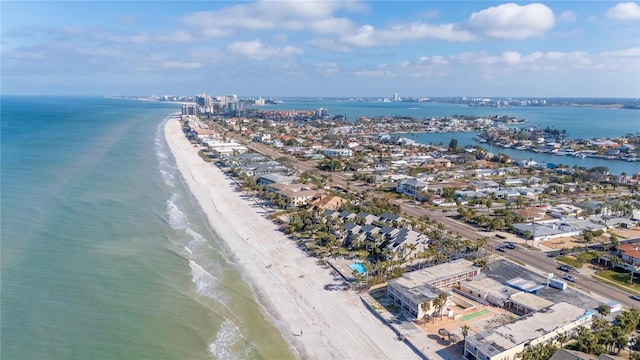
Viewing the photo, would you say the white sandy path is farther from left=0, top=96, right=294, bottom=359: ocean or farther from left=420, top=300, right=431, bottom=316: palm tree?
left=420, top=300, right=431, bottom=316: palm tree

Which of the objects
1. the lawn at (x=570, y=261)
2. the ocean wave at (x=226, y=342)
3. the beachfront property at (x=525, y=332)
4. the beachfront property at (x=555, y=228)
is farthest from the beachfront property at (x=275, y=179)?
the beachfront property at (x=525, y=332)

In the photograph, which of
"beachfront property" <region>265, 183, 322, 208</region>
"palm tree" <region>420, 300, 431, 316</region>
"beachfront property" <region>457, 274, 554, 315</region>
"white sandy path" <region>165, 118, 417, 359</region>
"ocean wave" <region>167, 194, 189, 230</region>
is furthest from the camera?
"beachfront property" <region>265, 183, 322, 208</region>

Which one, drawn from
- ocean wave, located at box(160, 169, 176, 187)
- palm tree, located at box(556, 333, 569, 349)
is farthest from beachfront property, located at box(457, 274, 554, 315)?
ocean wave, located at box(160, 169, 176, 187)

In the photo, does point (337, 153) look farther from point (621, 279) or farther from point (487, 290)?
point (487, 290)

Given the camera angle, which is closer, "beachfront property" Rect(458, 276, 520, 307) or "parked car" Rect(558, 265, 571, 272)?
"beachfront property" Rect(458, 276, 520, 307)

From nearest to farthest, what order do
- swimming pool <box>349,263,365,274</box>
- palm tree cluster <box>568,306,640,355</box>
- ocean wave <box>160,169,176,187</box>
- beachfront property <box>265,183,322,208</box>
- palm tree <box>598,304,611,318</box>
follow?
palm tree cluster <box>568,306,640,355</box>
palm tree <box>598,304,611,318</box>
swimming pool <box>349,263,365,274</box>
beachfront property <box>265,183,322,208</box>
ocean wave <box>160,169,176,187</box>

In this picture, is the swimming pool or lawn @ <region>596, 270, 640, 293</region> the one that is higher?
the swimming pool
